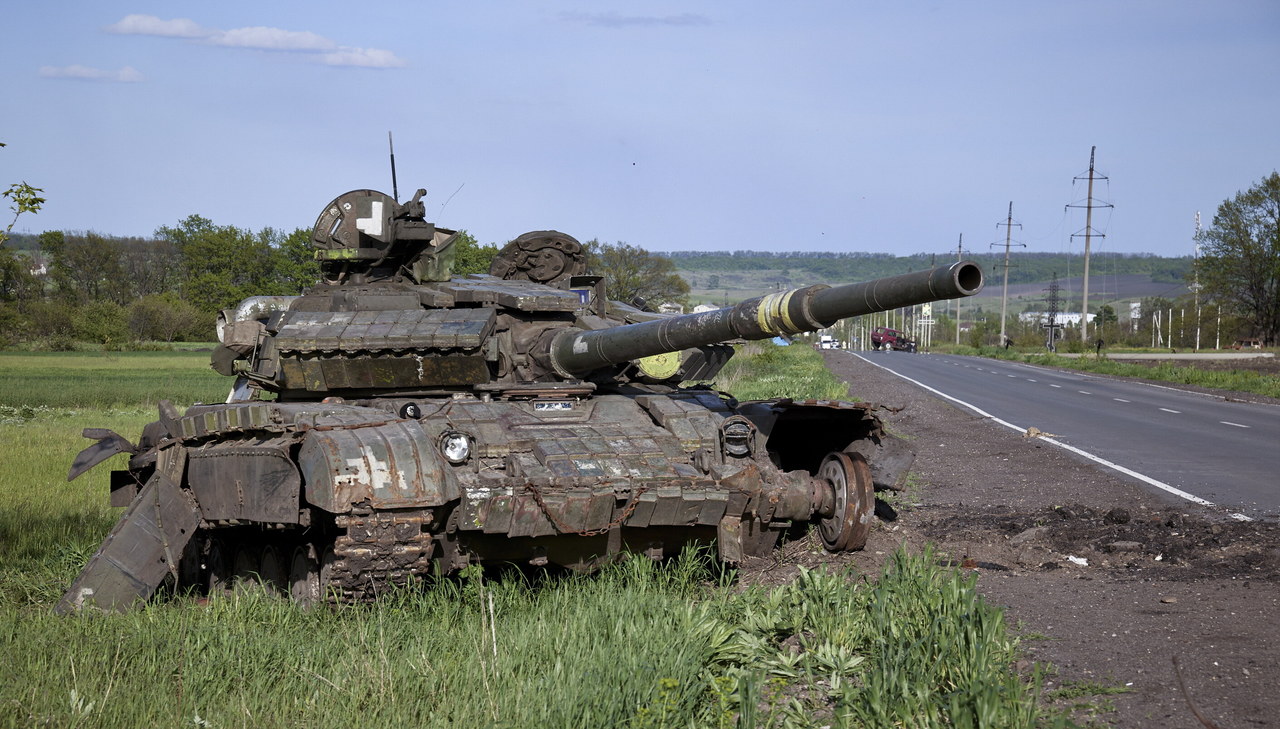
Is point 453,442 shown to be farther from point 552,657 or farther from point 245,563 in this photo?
point 245,563

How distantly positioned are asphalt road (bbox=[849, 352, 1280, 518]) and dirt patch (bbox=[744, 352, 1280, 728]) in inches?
28.1

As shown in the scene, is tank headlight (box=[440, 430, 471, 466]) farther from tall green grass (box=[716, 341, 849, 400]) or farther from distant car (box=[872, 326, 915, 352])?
distant car (box=[872, 326, 915, 352])

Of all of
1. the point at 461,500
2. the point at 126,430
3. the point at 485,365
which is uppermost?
the point at 485,365

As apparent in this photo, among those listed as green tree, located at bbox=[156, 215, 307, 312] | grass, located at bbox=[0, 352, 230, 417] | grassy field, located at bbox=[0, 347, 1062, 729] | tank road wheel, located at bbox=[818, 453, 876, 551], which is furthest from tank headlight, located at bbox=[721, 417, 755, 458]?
green tree, located at bbox=[156, 215, 307, 312]

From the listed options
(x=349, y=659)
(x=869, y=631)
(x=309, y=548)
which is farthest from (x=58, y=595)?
(x=869, y=631)

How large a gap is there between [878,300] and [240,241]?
48.4 m

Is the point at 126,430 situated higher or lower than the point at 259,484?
lower

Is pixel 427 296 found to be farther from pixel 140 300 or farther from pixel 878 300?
pixel 140 300

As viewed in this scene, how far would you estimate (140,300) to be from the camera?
61031mm

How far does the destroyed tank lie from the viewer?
759 centimetres

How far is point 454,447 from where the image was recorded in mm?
8219

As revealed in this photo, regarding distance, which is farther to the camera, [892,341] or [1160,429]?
[892,341]

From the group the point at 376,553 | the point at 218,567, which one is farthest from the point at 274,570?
the point at 376,553

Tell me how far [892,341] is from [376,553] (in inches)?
3374
